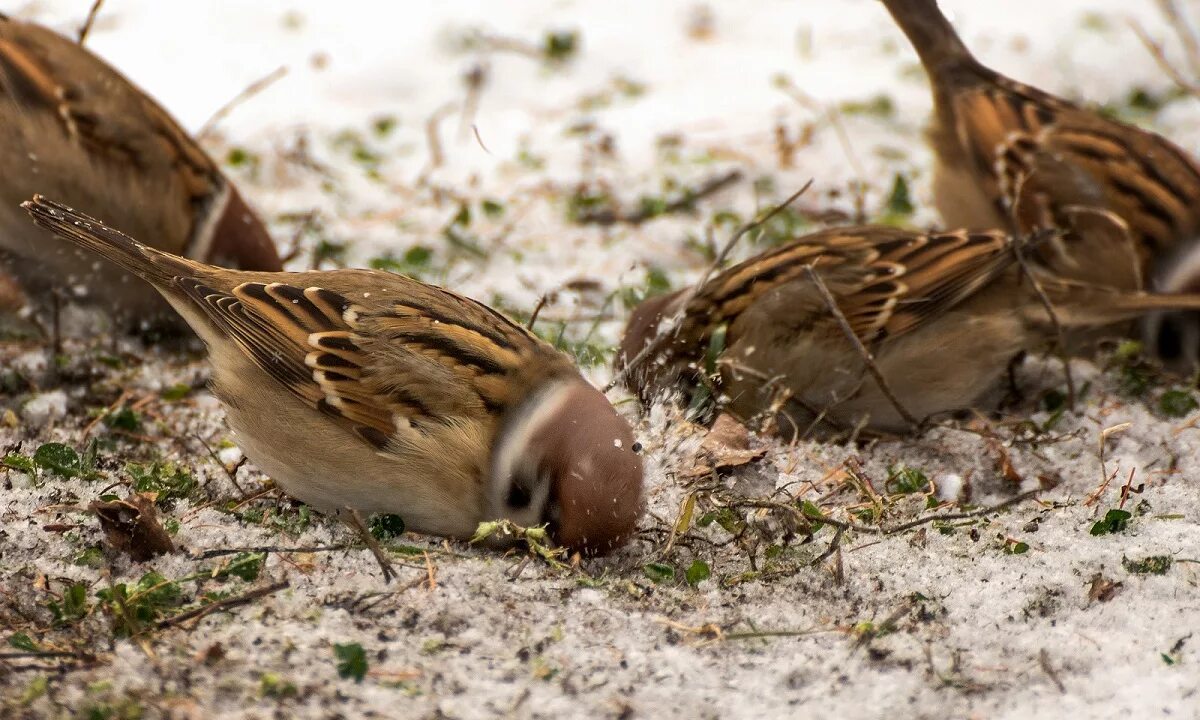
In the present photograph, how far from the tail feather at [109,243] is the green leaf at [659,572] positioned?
62.7 inches

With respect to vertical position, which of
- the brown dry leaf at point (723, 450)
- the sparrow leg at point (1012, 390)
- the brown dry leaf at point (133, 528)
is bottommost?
the sparrow leg at point (1012, 390)

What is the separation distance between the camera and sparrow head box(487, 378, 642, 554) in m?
3.07

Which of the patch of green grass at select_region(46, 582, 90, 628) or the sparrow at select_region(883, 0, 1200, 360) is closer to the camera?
the patch of green grass at select_region(46, 582, 90, 628)

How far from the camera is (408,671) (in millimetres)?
2664

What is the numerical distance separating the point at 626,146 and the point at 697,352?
2.42 meters

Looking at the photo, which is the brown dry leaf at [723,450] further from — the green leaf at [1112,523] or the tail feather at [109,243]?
the tail feather at [109,243]

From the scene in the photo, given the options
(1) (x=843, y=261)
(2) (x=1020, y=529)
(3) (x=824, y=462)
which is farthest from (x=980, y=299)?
(2) (x=1020, y=529)

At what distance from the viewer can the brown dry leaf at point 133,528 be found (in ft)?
10.1

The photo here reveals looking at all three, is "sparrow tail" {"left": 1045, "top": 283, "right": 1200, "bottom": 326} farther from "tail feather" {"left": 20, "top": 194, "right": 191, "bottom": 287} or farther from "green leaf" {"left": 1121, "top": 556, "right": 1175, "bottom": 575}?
"tail feather" {"left": 20, "top": 194, "right": 191, "bottom": 287}

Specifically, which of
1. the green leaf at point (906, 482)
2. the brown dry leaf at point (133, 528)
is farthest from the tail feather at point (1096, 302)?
the brown dry leaf at point (133, 528)

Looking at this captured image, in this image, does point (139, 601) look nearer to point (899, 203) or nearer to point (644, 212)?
point (644, 212)

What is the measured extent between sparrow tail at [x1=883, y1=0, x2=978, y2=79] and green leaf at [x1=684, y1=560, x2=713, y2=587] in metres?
2.99

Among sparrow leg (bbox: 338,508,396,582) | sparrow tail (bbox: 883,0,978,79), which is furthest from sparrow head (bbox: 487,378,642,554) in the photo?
sparrow tail (bbox: 883,0,978,79)

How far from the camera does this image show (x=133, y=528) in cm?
308
